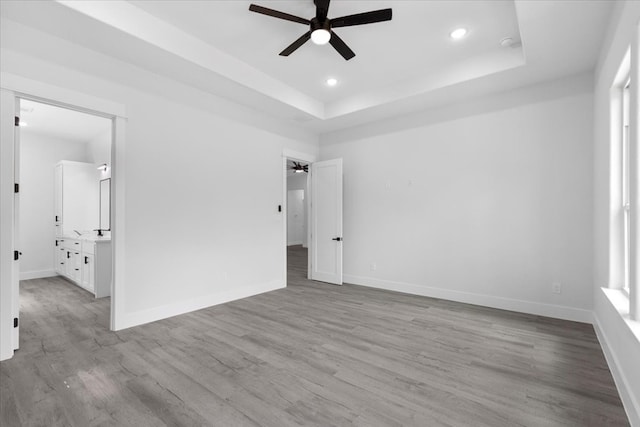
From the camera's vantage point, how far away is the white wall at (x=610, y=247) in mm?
1823

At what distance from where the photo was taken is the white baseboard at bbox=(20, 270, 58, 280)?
5.73m

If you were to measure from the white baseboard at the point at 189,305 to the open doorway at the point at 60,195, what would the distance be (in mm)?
2540

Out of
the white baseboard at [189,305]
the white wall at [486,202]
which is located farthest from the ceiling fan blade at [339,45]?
the white baseboard at [189,305]

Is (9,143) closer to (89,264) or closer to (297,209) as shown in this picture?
(89,264)

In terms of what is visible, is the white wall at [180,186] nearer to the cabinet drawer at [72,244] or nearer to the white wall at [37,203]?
the cabinet drawer at [72,244]

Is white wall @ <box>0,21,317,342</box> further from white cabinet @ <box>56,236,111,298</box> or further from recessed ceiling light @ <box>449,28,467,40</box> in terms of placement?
recessed ceiling light @ <box>449,28,467,40</box>

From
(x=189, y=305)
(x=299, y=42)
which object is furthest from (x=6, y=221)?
(x=299, y=42)

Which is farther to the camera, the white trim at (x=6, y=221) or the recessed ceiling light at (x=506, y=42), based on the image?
the recessed ceiling light at (x=506, y=42)

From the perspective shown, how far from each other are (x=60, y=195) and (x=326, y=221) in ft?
17.2

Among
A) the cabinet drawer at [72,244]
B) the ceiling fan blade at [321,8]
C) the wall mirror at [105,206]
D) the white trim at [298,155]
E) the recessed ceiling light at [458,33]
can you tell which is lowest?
the cabinet drawer at [72,244]

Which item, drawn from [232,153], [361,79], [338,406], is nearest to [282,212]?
[232,153]

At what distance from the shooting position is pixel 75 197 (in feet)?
19.7

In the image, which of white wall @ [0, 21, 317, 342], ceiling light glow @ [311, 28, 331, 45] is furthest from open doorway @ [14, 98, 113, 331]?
ceiling light glow @ [311, 28, 331, 45]

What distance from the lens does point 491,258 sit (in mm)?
4070
